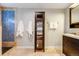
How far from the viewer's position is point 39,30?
4.70 metres

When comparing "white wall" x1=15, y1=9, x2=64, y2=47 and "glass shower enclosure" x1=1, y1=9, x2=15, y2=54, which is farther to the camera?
"white wall" x1=15, y1=9, x2=64, y2=47

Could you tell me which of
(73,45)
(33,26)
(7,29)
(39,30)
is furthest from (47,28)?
(73,45)

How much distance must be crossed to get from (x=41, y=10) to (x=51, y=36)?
3.46 ft

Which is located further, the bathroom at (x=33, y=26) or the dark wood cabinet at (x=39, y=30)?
the bathroom at (x=33, y=26)

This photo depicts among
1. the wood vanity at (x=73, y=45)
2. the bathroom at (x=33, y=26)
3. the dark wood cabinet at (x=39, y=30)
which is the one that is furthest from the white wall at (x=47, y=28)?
the wood vanity at (x=73, y=45)

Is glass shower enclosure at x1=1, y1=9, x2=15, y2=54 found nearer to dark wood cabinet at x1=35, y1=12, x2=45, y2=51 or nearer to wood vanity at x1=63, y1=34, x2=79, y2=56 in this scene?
dark wood cabinet at x1=35, y1=12, x2=45, y2=51

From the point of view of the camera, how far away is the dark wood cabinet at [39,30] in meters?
4.59

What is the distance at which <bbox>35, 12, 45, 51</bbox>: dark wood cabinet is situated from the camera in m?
4.59

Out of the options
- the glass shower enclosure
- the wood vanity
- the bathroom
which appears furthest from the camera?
the bathroom

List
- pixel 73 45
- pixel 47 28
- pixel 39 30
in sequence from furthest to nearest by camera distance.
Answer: pixel 47 28
pixel 39 30
pixel 73 45

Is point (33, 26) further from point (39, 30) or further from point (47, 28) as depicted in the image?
point (47, 28)

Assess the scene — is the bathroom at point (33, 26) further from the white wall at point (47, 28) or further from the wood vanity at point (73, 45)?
the wood vanity at point (73, 45)

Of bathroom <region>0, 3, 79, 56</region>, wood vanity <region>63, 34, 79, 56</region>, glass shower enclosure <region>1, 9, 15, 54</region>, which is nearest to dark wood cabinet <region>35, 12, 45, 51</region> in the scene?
bathroom <region>0, 3, 79, 56</region>

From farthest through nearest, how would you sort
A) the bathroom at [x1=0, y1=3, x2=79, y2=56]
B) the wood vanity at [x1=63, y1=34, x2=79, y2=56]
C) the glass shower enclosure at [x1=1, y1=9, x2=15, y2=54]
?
the bathroom at [x1=0, y1=3, x2=79, y2=56] < the glass shower enclosure at [x1=1, y1=9, x2=15, y2=54] < the wood vanity at [x1=63, y1=34, x2=79, y2=56]
